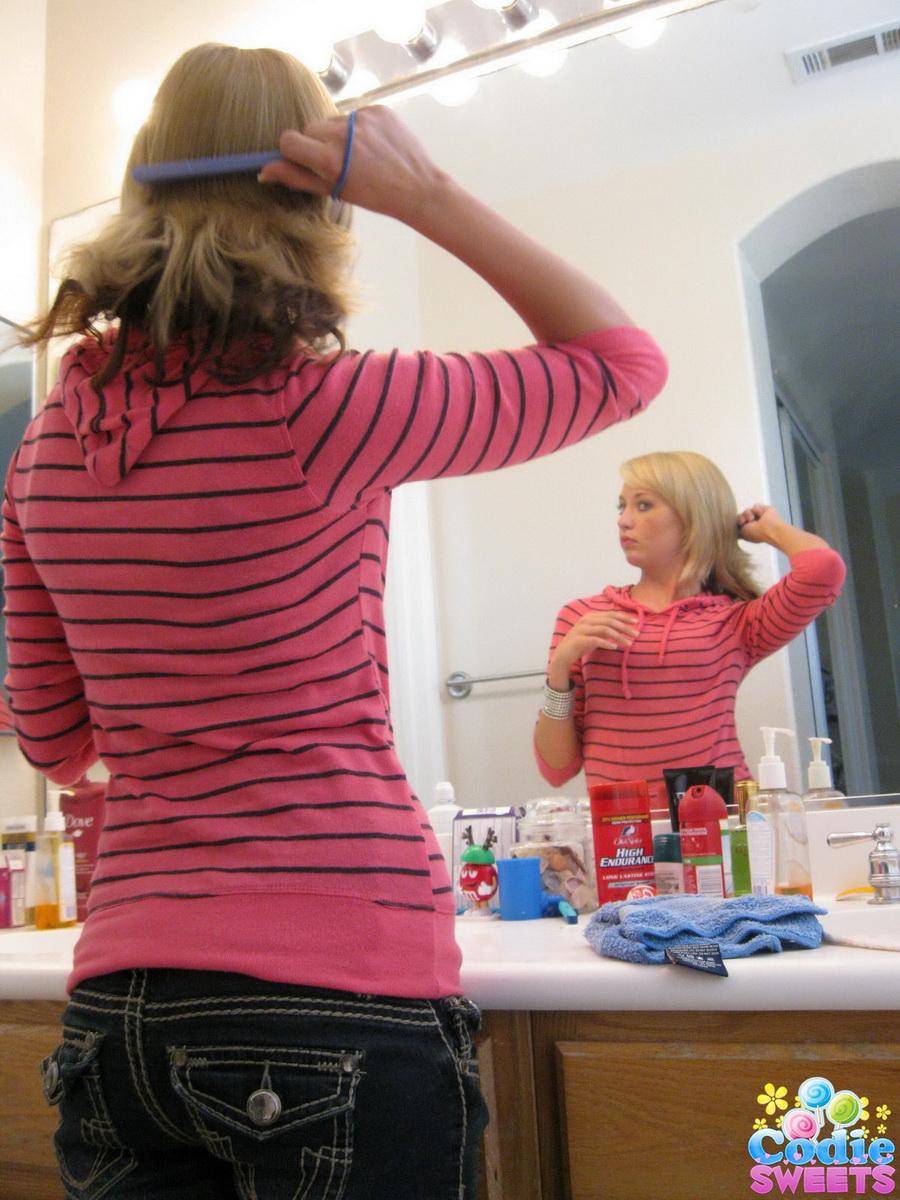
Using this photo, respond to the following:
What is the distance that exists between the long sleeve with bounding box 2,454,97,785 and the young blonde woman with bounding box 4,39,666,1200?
0.09 meters

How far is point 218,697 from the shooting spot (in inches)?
24.5

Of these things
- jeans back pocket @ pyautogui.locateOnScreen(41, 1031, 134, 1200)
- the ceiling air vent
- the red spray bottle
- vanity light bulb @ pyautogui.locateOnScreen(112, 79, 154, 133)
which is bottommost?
jeans back pocket @ pyautogui.locateOnScreen(41, 1031, 134, 1200)

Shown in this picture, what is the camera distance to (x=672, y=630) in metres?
1.46

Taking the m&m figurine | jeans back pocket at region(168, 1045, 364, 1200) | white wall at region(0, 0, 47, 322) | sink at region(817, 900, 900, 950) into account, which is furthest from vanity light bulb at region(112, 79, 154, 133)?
jeans back pocket at region(168, 1045, 364, 1200)

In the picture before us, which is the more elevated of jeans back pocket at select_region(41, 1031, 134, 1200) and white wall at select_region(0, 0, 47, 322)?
white wall at select_region(0, 0, 47, 322)

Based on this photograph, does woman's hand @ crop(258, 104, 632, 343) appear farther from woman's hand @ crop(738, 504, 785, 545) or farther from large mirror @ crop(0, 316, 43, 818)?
large mirror @ crop(0, 316, 43, 818)

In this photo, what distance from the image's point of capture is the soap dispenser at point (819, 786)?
1.40 meters

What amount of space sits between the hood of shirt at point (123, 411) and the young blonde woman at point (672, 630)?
0.93m

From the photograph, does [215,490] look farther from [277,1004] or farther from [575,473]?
[575,473]

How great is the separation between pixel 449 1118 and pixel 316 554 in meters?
0.32

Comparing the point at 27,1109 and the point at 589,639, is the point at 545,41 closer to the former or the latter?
the point at 589,639

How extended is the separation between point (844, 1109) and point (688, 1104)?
0.35 ft

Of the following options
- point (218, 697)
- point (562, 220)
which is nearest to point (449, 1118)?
point (218, 697)

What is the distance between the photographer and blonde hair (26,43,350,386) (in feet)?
2.10
